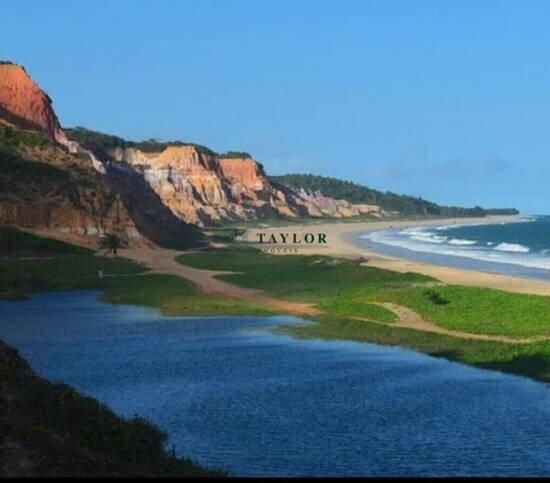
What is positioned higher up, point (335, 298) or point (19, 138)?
point (19, 138)

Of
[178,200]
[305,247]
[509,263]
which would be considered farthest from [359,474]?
[178,200]

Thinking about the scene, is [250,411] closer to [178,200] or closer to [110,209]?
[110,209]

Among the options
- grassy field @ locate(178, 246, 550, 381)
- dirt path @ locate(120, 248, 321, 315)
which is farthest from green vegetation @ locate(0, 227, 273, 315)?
grassy field @ locate(178, 246, 550, 381)

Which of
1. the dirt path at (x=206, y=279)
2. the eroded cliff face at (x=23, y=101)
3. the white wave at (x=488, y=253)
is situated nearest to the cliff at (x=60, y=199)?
the eroded cliff face at (x=23, y=101)

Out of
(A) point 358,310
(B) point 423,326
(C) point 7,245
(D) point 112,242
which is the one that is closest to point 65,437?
(B) point 423,326

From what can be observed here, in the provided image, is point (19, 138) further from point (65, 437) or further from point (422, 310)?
point (65, 437)

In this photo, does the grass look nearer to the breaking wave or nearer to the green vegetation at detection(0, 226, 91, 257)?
the green vegetation at detection(0, 226, 91, 257)
